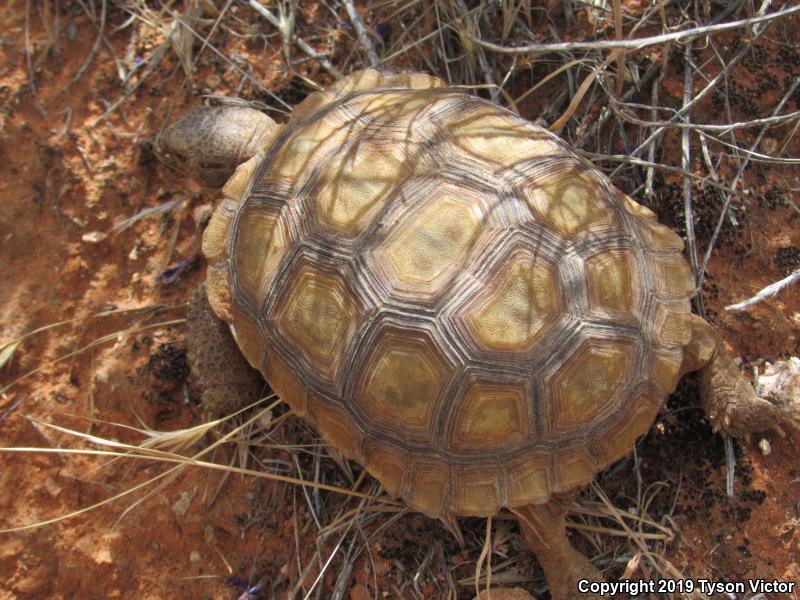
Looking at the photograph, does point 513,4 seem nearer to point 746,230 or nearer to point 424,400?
point 746,230

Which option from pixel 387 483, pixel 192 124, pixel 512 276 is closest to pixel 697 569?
pixel 387 483

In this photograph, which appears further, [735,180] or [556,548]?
[735,180]

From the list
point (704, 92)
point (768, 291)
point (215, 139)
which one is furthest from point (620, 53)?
point (215, 139)

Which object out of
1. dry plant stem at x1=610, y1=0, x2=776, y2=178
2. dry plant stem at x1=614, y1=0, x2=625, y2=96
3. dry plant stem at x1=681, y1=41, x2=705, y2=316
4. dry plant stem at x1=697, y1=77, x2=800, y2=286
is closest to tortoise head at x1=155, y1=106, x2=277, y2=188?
dry plant stem at x1=614, y1=0, x2=625, y2=96

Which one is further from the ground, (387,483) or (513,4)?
(513,4)

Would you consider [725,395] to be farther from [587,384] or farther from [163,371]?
[163,371]

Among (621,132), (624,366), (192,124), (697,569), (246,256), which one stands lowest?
(697,569)

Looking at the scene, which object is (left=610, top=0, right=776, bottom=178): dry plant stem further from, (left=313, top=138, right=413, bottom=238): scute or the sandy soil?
(left=313, top=138, right=413, bottom=238): scute
